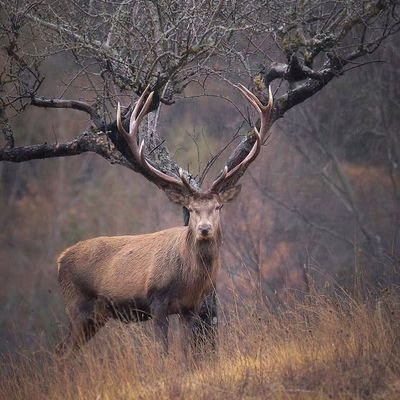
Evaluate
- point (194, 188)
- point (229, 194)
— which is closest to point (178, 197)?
point (194, 188)

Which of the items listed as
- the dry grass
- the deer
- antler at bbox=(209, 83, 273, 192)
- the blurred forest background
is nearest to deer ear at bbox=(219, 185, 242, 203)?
the deer

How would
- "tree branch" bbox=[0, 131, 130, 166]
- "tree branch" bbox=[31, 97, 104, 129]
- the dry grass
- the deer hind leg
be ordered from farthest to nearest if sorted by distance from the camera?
the deer hind leg
"tree branch" bbox=[0, 131, 130, 166]
"tree branch" bbox=[31, 97, 104, 129]
the dry grass

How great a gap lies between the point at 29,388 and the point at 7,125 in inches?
122

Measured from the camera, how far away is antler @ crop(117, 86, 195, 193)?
429 inches

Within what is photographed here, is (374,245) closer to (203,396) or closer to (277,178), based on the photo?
(277,178)

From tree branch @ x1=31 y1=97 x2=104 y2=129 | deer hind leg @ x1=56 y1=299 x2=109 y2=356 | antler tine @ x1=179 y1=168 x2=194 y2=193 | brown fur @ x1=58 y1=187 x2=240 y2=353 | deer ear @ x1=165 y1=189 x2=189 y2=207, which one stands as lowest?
deer hind leg @ x1=56 y1=299 x2=109 y2=356

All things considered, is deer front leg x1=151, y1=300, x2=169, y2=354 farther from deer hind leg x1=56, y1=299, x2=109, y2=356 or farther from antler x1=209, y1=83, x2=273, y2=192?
antler x1=209, y1=83, x2=273, y2=192

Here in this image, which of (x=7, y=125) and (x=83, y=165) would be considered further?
(x=83, y=165)

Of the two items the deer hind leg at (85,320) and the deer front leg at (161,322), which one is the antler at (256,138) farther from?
→ the deer hind leg at (85,320)

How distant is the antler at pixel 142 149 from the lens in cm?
1091

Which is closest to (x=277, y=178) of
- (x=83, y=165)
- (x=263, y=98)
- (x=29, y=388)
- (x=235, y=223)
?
(x=235, y=223)

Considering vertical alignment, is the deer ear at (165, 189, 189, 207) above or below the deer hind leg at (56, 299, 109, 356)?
above

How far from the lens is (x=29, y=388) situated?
9.75 meters

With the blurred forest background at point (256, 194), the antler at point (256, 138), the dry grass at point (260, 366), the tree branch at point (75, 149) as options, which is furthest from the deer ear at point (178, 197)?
the blurred forest background at point (256, 194)
